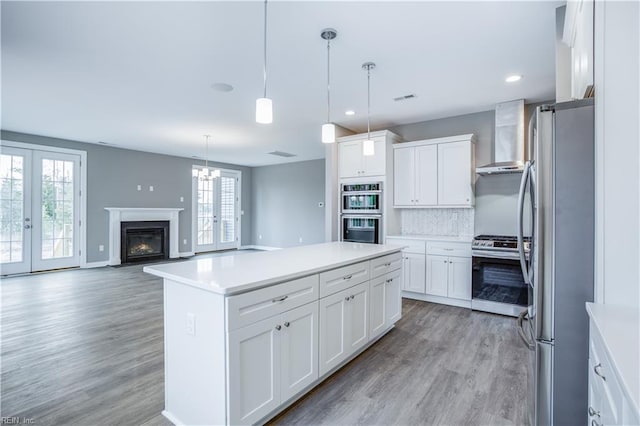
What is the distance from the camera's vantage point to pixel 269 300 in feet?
5.69

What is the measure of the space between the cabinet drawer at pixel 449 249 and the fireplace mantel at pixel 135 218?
6498mm

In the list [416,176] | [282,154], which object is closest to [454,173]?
[416,176]

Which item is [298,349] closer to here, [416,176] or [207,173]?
[416,176]

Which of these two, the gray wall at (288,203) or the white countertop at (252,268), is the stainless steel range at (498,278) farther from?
the gray wall at (288,203)

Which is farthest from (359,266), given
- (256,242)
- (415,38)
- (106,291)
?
(256,242)

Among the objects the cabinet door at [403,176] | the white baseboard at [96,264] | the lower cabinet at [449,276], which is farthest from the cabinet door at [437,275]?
the white baseboard at [96,264]

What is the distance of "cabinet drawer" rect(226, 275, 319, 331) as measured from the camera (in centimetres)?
154

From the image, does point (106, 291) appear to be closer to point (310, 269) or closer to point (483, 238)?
point (310, 269)

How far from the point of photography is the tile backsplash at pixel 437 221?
4562 millimetres

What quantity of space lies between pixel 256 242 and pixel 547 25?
9025mm

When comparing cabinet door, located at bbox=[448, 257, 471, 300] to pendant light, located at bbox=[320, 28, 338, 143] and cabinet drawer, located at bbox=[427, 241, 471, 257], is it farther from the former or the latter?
pendant light, located at bbox=[320, 28, 338, 143]

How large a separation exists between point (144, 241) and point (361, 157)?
5.87 meters

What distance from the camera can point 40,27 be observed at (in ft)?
8.00

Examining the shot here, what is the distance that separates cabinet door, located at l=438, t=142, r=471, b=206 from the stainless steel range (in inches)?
27.3
